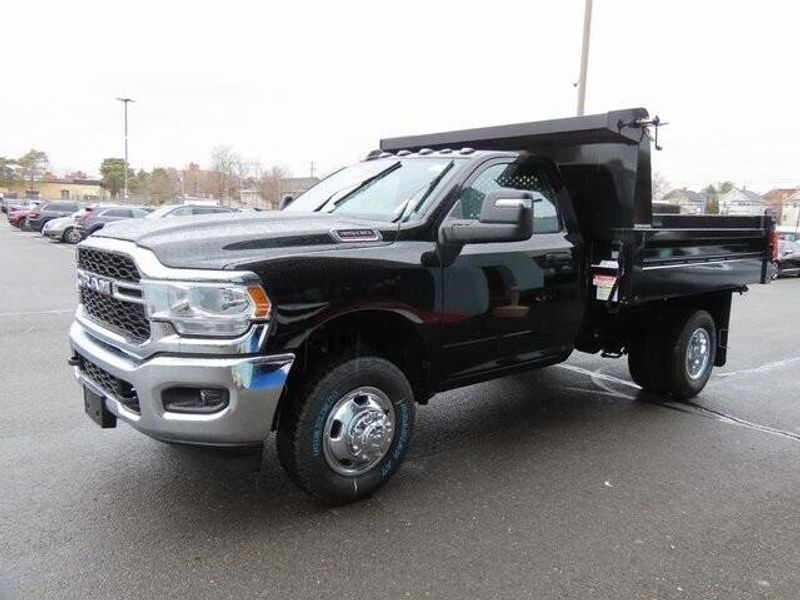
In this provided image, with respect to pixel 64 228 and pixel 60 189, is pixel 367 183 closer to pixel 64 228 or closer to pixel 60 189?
pixel 64 228

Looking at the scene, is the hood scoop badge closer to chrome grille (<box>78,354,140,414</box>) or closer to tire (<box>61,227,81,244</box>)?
chrome grille (<box>78,354,140,414</box>)

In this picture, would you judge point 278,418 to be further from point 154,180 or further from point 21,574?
point 154,180

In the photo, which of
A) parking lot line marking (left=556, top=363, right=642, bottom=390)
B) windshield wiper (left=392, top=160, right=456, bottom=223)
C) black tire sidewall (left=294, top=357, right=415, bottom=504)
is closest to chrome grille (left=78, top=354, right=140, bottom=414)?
black tire sidewall (left=294, top=357, right=415, bottom=504)

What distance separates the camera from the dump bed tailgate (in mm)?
4770

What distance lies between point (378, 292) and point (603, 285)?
2.15m

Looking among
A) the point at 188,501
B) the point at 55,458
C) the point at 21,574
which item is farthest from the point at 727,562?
the point at 55,458

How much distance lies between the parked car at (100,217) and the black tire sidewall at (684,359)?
2272 centimetres

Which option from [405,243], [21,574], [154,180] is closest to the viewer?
[21,574]

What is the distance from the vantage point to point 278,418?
3412mm

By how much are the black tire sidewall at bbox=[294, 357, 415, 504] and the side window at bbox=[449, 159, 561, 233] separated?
1074 millimetres

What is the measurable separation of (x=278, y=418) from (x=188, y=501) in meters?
0.73

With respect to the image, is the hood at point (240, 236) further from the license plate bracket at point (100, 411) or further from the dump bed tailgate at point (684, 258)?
the dump bed tailgate at point (684, 258)

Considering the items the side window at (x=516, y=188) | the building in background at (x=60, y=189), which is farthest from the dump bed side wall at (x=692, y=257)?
the building in background at (x=60, y=189)

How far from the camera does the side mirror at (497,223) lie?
3.63 metres
